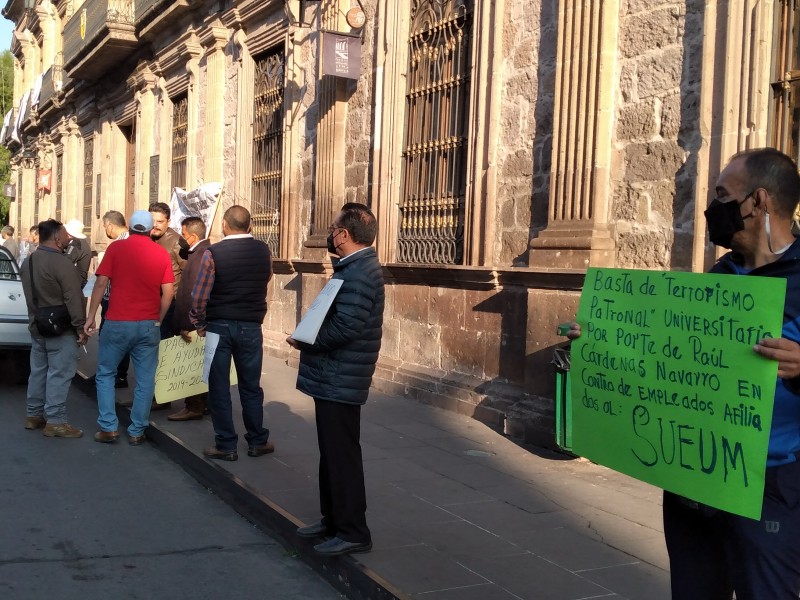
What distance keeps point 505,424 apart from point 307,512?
2.77 m

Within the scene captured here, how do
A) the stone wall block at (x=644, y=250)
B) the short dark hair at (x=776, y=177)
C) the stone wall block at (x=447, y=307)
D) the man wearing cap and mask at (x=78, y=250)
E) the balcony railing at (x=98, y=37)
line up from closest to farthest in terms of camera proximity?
the short dark hair at (x=776, y=177)
the stone wall block at (x=644, y=250)
the stone wall block at (x=447, y=307)
the man wearing cap and mask at (x=78, y=250)
the balcony railing at (x=98, y=37)

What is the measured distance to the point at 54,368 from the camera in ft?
25.2

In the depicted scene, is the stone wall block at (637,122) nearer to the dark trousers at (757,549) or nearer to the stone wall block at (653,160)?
the stone wall block at (653,160)

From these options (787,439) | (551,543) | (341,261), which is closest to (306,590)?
(551,543)

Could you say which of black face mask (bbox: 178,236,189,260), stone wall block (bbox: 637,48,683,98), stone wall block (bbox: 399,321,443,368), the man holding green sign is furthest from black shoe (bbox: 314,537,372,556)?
stone wall block (bbox: 399,321,443,368)

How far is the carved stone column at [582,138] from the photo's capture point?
7.22 metres

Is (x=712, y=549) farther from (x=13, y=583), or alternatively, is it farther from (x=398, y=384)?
(x=398, y=384)

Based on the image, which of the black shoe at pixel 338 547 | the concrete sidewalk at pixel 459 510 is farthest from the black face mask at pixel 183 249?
the black shoe at pixel 338 547

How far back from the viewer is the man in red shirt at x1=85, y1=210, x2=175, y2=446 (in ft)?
24.0

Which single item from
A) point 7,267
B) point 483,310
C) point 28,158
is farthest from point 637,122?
point 28,158

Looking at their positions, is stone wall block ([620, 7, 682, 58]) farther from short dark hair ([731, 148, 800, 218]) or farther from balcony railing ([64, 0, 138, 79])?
balcony railing ([64, 0, 138, 79])

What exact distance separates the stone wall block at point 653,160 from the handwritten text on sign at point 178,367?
12.4ft

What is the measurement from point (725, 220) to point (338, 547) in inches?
107

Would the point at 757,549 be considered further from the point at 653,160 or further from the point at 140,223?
the point at 140,223
